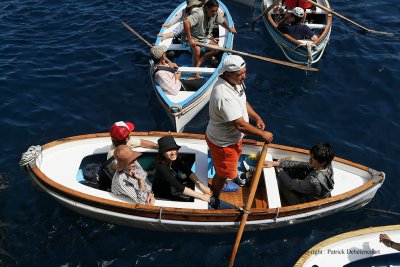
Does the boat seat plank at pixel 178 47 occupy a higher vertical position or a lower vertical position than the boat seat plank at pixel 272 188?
higher

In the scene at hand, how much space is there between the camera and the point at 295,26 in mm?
13719

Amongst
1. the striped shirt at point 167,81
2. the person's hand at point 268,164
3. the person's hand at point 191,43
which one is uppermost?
the person's hand at point 191,43

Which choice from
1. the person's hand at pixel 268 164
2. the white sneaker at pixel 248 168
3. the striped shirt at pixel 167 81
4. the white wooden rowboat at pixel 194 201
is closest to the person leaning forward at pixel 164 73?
the striped shirt at pixel 167 81

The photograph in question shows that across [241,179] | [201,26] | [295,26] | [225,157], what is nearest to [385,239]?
[241,179]

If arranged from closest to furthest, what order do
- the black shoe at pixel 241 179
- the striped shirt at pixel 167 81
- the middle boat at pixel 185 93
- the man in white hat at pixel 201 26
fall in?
1. the black shoe at pixel 241 179
2. the middle boat at pixel 185 93
3. the striped shirt at pixel 167 81
4. the man in white hat at pixel 201 26

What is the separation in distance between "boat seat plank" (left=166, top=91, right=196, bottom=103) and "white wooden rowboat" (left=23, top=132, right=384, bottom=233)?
72.5 inches

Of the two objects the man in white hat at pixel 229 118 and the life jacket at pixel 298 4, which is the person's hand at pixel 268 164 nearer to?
the man in white hat at pixel 229 118

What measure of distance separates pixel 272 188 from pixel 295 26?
7643 millimetres

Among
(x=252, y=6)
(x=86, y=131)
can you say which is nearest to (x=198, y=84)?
(x=86, y=131)

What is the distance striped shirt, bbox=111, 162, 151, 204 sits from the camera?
7.49 m

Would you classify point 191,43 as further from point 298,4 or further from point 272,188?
point 272,188

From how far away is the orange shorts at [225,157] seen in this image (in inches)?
290

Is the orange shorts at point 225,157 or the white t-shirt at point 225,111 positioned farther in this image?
the orange shorts at point 225,157

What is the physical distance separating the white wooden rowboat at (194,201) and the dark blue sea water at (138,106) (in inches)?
21.3
